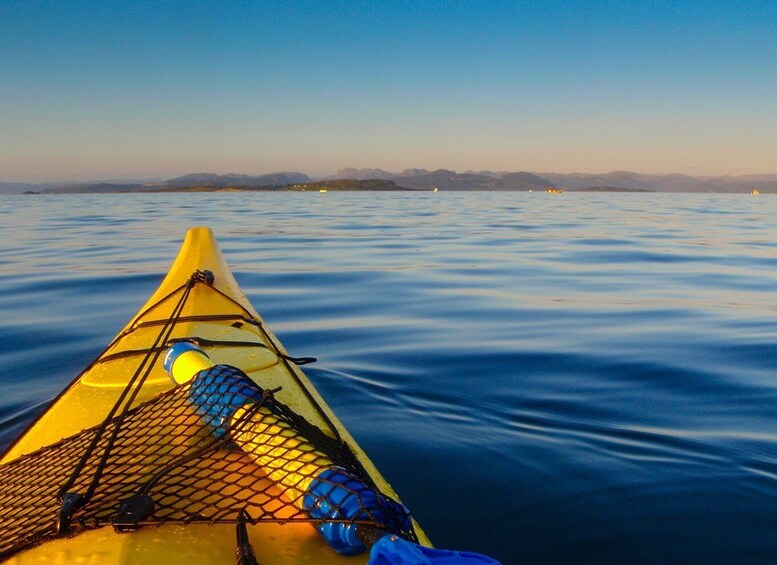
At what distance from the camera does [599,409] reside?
4316mm

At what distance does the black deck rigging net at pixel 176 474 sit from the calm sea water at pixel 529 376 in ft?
3.59

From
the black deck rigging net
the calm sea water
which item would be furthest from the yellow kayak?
the calm sea water

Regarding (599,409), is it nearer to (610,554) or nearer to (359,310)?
(610,554)

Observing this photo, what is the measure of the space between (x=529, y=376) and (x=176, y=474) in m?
3.51

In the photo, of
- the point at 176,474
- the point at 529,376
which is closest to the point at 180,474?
the point at 176,474

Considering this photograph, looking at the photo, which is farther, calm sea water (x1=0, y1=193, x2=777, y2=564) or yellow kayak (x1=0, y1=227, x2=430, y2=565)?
calm sea water (x1=0, y1=193, x2=777, y2=564)

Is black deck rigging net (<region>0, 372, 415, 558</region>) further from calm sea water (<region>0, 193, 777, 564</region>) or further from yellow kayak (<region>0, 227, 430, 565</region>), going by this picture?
calm sea water (<region>0, 193, 777, 564</region>)

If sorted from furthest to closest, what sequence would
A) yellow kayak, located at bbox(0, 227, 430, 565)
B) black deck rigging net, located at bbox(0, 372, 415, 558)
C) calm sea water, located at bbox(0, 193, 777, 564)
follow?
calm sea water, located at bbox(0, 193, 777, 564), black deck rigging net, located at bbox(0, 372, 415, 558), yellow kayak, located at bbox(0, 227, 430, 565)

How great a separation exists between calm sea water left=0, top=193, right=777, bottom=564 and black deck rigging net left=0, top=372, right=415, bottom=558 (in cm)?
109

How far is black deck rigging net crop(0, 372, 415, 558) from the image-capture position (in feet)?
6.18

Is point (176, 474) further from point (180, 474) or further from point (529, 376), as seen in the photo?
point (529, 376)

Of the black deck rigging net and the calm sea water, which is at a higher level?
the black deck rigging net

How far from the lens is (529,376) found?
5098mm

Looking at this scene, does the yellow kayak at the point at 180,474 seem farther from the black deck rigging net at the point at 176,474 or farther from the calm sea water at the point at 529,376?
the calm sea water at the point at 529,376
